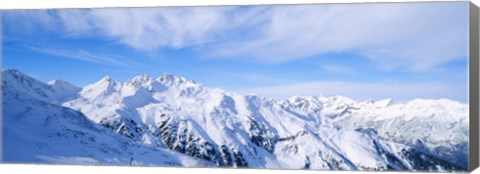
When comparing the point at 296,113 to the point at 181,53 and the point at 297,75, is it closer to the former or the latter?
the point at 297,75

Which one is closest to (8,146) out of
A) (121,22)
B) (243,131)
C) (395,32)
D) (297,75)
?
(121,22)

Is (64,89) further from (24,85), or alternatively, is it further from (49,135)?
(49,135)

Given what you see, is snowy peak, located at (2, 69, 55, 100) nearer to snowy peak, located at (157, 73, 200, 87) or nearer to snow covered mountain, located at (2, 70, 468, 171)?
snow covered mountain, located at (2, 70, 468, 171)

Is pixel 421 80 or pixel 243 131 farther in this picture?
pixel 243 131

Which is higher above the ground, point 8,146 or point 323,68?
point 323,68

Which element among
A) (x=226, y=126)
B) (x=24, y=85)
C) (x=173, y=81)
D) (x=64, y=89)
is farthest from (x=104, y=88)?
(x=226, y=126)
